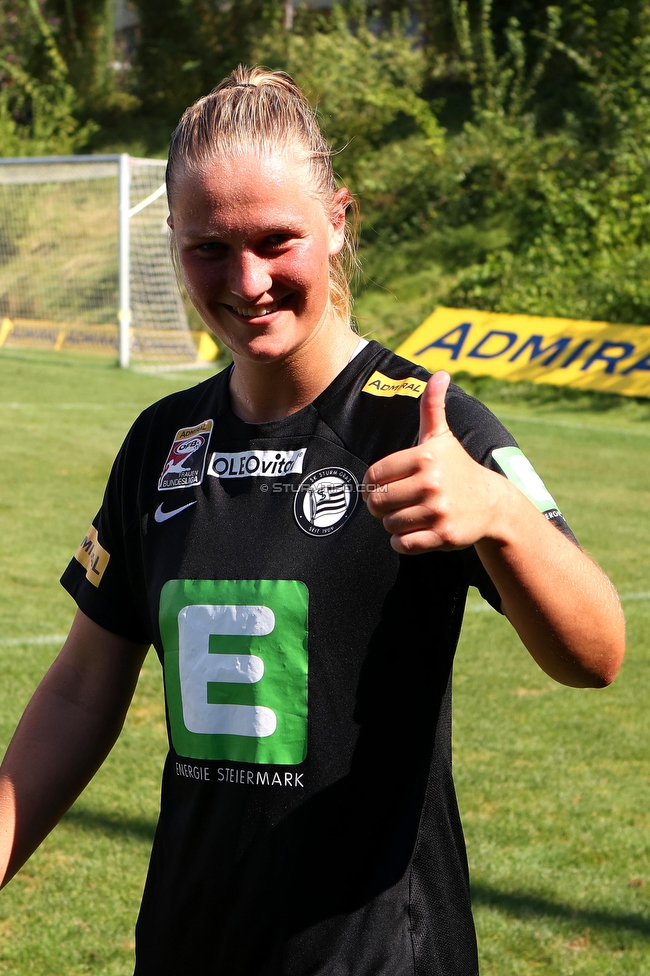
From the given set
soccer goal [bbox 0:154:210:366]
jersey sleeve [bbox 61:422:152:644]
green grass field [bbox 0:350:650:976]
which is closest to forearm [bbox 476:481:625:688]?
jersey sleeve [bbox 61:422:152:644]

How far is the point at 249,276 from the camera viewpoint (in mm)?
1781

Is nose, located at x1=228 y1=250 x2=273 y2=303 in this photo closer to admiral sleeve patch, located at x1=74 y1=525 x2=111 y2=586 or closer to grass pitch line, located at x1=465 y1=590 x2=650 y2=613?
admiral sleeve patch, located at x1=74 y1=525 x2=111 y2=586

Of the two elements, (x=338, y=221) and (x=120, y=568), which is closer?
(x=338, y=221)

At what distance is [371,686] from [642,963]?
2.31 metres

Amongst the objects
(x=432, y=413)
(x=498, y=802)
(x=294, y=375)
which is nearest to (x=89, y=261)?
(x=498, y=802)

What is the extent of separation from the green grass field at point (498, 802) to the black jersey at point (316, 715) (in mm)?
1931

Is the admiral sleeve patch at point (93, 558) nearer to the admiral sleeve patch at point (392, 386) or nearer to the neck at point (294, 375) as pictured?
the neck at point (294, 375)

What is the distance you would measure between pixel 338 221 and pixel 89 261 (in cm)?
2345

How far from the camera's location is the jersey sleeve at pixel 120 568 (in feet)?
6.75

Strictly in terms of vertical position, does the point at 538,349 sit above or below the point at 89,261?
above

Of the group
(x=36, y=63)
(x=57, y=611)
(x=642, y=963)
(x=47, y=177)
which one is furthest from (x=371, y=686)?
(x=36, y=63)

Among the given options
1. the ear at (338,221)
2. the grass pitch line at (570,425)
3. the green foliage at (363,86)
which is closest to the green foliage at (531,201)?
the green foliage at (363,86)

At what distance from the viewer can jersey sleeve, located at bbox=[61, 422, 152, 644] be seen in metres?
2.06

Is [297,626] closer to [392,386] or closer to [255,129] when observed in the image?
[392,386]
